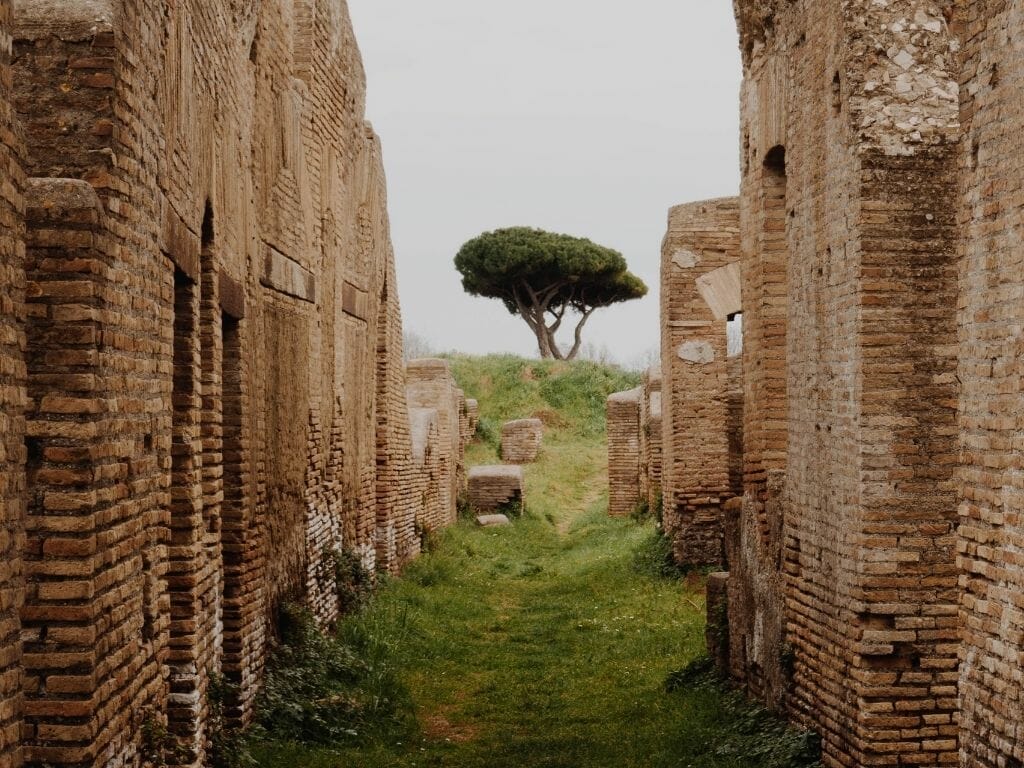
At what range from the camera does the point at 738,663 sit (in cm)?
930

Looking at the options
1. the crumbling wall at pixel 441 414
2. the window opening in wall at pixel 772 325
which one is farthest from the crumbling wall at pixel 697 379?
the window opening in wall at pixel 772 325

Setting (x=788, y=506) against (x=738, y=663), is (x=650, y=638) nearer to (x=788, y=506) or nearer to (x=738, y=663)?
(x=738, y=663)

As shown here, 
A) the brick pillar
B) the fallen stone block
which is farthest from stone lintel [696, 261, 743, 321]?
the fallen stone block

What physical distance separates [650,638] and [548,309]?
116ft

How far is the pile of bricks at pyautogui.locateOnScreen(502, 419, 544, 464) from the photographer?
31.2 meters

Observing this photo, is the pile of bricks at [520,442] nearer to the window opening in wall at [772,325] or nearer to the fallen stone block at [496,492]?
the fallen stone block at [496,492]

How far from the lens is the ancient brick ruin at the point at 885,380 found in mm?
4645

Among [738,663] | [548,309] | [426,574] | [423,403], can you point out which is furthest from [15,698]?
[548,309]

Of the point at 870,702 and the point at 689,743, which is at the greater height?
the point at 870,702

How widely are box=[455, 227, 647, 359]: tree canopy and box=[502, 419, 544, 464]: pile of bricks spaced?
14127mm

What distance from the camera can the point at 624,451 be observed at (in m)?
24.0

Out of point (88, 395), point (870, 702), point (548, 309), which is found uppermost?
point (548, 309)

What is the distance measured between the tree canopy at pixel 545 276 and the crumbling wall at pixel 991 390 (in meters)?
39.9

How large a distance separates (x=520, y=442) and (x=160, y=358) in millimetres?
25856
